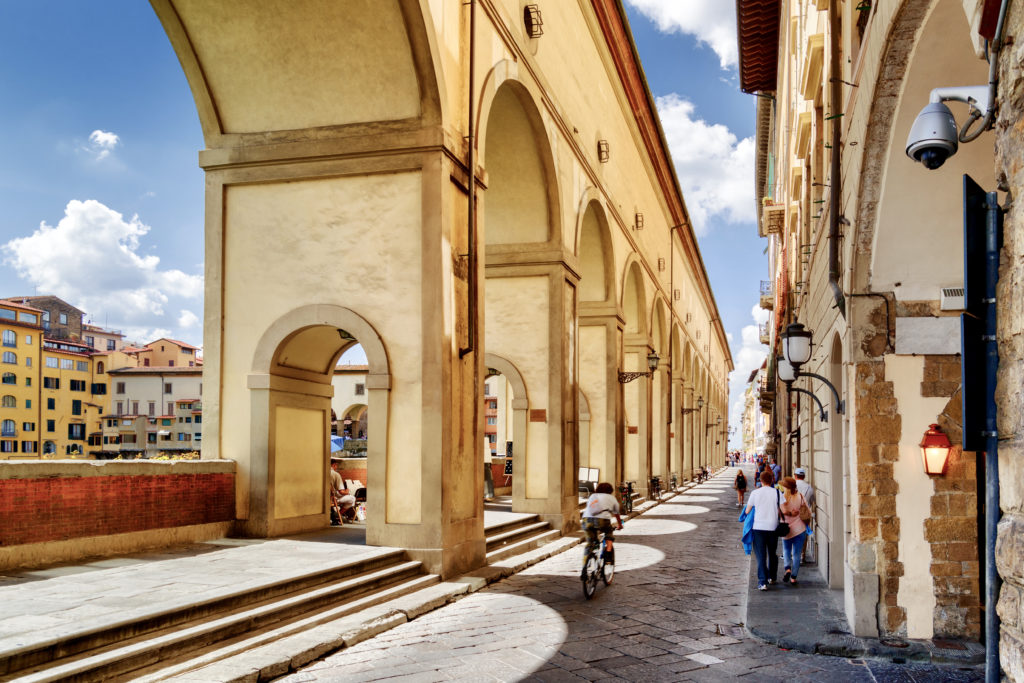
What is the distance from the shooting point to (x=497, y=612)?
348 inches

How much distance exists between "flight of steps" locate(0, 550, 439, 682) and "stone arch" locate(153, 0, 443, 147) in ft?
18.1

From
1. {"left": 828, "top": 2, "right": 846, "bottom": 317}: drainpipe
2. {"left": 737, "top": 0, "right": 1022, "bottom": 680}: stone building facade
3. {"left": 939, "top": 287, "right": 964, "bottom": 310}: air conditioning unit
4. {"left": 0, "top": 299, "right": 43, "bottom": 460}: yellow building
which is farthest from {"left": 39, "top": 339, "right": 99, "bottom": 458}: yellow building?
{"left": 939, "top": 287, "right": 964, "bottom": 310}: air conditioning unit

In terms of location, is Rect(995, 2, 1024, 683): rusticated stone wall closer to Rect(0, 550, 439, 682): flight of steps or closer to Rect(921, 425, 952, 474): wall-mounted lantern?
Rect(921, 425, 952, 474): wall-mounted lantern

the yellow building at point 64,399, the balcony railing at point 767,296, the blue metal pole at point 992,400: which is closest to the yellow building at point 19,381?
the yellow building at point 64,399

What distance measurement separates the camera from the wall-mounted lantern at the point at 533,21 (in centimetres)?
1423

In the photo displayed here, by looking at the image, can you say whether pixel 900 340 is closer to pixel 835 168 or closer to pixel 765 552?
pixel 835 168

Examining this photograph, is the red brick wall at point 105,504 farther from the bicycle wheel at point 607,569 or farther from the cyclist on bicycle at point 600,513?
the bicycle wheel at point 607,569

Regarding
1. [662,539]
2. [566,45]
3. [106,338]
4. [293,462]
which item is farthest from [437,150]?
[106,338]

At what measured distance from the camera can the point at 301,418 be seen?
11844mm

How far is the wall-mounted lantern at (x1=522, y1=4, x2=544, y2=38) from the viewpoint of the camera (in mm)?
14230

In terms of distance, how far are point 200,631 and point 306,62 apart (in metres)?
6.94

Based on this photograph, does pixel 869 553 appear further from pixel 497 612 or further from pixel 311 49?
pixel 311 49

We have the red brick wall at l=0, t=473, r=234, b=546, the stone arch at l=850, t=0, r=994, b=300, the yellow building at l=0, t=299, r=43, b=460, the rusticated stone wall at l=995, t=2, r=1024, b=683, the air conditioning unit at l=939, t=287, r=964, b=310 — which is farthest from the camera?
the yellow building at l=0, t=299, r=43, b=460

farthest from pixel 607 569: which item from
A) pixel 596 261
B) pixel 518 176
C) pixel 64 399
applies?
pixel 64 399
